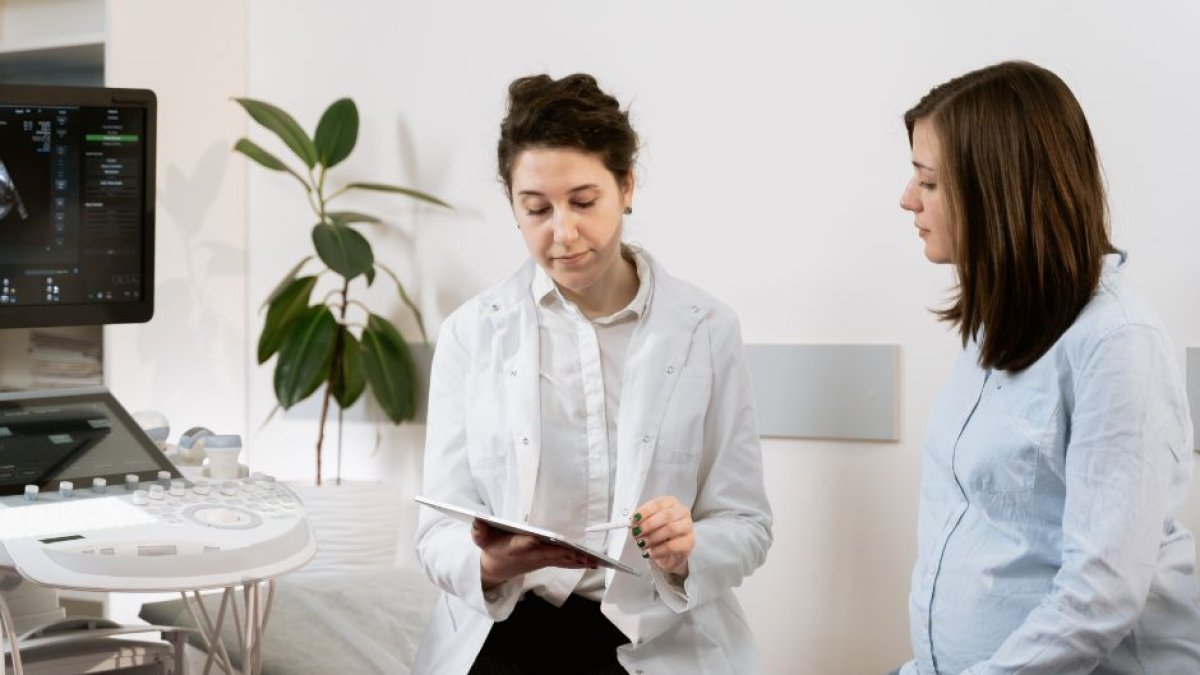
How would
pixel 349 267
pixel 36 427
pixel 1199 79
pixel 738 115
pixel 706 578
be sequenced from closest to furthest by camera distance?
pixel 706 578 → pixel 36 427 → pixel 1199 79 → pixel 738 115 → pixel 349 267

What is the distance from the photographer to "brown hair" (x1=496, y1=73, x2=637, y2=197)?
1939mm

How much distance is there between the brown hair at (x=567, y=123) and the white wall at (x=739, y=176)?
108 cm

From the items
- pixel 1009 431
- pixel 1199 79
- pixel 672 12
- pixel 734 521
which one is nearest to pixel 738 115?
pixel 672 12

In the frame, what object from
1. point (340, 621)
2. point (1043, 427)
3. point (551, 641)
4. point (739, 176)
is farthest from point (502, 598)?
point (739, 176)

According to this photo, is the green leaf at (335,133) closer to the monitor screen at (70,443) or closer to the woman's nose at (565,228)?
the monitor screen at (70,443)

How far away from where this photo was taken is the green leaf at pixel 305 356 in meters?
3.61

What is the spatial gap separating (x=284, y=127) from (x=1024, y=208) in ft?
8.08

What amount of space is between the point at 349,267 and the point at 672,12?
104cm

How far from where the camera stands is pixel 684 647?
1.89m

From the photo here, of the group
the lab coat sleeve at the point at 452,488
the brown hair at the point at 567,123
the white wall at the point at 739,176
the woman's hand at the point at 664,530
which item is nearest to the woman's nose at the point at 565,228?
the brown hair at the point at 567,123

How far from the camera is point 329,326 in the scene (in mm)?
3646

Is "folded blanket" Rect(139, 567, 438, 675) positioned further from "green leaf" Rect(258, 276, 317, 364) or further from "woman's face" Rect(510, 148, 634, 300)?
"woman's face" Rect(510, 148, 634, 300)

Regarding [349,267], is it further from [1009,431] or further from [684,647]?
[1009,431]

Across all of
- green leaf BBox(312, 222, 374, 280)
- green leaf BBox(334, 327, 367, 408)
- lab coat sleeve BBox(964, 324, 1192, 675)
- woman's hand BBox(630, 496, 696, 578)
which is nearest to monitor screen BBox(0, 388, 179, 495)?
woman's hand BBox(630, 496, 696, 578)
